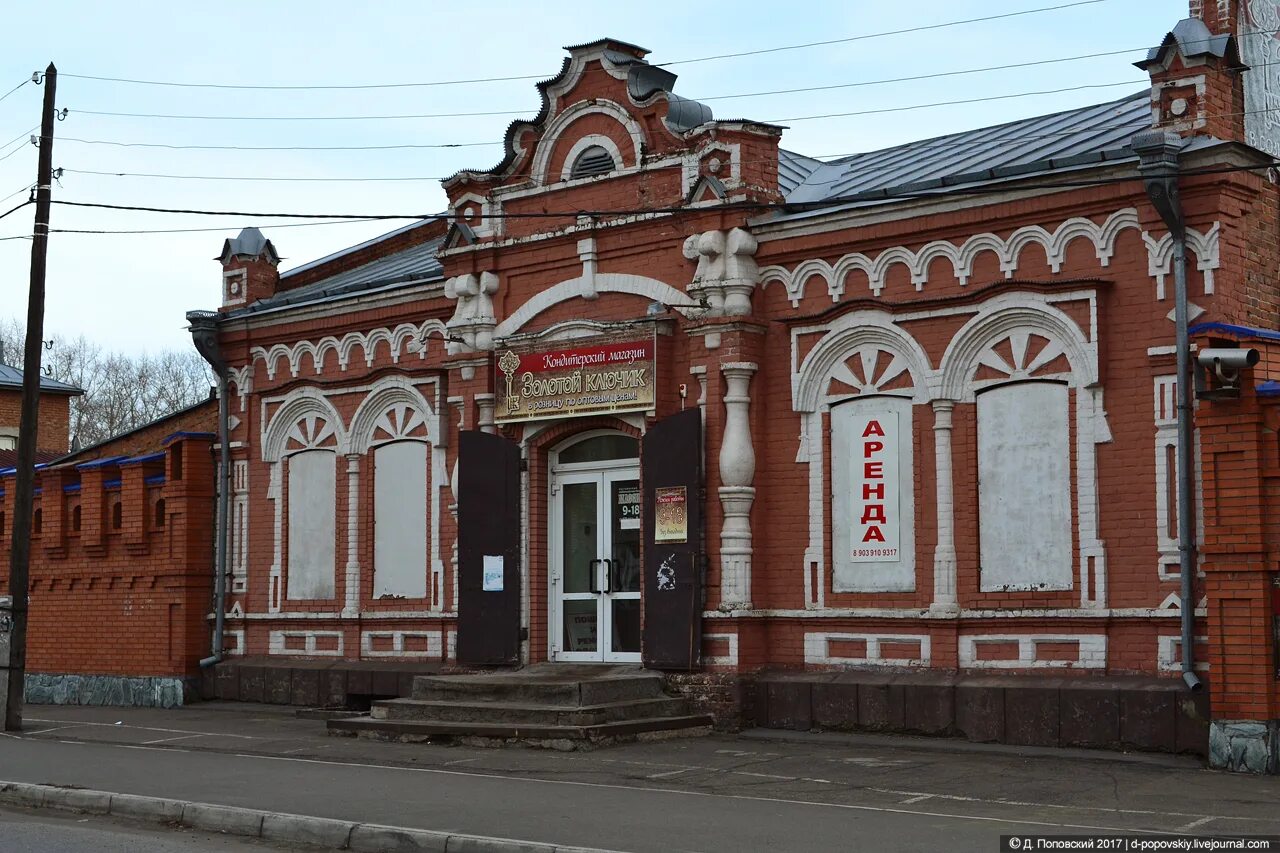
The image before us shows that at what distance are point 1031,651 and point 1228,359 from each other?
3394 millimetres

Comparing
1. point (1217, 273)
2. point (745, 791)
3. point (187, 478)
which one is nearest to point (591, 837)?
point (745, 791)

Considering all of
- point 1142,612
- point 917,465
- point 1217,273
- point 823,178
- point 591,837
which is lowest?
point 591,837

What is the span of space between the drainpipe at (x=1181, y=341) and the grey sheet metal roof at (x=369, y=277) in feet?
29.1

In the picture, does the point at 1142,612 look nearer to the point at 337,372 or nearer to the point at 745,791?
the point at 745,791

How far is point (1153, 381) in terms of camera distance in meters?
14.1

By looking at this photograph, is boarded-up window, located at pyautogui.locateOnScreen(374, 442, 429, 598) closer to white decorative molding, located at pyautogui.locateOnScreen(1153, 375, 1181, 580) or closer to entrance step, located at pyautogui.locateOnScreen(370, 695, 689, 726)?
entrance step, located at pyautogui.locateOnScreen(370, 695, 689, 726)

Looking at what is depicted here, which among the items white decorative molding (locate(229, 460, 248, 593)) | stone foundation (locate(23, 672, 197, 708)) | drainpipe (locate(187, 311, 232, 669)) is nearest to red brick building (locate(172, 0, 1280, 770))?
white decorative molding (locate(229, 460, 248, 593))

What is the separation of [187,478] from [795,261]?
9.59 meters

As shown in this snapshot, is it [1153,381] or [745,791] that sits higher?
[1153,381]

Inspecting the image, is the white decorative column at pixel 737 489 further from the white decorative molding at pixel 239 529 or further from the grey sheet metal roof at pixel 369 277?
the white decorative molding at pixel 239 529

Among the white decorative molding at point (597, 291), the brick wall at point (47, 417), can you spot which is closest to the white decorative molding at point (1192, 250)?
the white decorative molding at point (597, 291)

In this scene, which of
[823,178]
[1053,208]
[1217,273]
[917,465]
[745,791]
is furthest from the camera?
[823,178]

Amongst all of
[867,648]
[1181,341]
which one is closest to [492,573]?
[867,648]

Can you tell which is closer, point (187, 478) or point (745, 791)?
point (745, 791)
